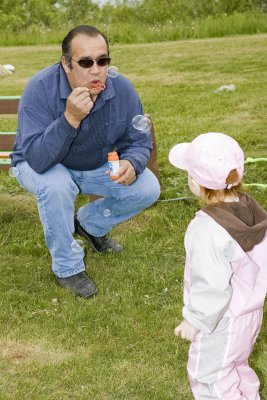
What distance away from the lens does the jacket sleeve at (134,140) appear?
4.49m

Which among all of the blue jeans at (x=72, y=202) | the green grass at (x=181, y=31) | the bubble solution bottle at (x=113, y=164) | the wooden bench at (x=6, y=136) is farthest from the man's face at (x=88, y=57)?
the green grass at (x=181, y=31)

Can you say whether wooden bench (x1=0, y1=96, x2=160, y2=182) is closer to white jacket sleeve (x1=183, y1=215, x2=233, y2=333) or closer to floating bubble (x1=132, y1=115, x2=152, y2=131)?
floating bubble (x1=132, y1=115, x2=152, y2=131)

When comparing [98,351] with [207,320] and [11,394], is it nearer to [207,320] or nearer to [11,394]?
[11,394]

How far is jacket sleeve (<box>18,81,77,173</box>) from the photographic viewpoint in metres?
4.04

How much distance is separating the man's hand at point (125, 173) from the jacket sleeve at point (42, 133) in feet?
1.10

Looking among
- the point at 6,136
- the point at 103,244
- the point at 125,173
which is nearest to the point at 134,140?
the point at 125,173

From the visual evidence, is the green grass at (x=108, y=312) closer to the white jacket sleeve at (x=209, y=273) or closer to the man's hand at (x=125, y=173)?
the man's hand at (x=125, y=173)

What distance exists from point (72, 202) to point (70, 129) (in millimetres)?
465

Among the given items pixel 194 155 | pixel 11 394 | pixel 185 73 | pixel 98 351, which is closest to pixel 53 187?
pixel 98 351

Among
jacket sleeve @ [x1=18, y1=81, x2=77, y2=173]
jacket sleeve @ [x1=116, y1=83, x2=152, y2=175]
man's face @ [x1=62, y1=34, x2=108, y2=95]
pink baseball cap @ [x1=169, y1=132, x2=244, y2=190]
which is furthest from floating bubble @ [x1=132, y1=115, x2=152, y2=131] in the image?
pink baseball cap @ [x1=169, y1=132, x2=244, y2=190]

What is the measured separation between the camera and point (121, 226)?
529 cm

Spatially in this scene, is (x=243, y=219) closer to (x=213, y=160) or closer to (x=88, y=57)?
(x=213, y=160)

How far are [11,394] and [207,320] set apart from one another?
117cm

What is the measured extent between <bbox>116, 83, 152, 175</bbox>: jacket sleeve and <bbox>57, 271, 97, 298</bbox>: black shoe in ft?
2.39
